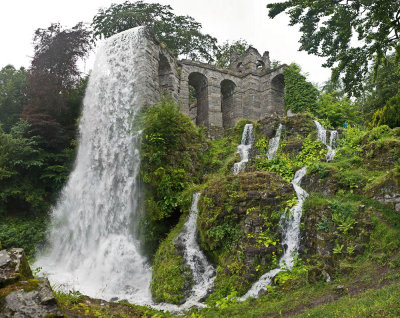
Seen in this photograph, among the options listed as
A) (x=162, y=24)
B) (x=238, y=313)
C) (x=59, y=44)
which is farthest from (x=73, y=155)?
(x=162, y=24)

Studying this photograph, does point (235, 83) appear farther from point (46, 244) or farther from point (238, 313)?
point (238, 313)

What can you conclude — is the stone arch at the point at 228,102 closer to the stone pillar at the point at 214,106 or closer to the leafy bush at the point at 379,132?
the stone pillar at the point at 214,106

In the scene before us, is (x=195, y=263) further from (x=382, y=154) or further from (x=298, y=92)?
(x=298, y=92)

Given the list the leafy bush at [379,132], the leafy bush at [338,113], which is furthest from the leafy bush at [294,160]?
the leafy bush at [338,113]

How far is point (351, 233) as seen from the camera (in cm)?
696

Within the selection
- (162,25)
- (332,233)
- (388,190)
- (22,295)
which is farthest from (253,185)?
(162,25)

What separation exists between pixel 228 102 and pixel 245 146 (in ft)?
36.8

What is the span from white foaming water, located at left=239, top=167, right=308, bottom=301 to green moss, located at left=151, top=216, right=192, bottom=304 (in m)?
1.71

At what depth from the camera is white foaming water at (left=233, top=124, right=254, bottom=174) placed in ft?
41.2

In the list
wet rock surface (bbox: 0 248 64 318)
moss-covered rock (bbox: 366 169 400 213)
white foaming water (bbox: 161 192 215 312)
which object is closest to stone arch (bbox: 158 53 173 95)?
white foaming water (bbox: 161 192 215 312)

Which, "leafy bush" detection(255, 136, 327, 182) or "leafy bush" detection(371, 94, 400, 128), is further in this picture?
"leafy bush" detection(371, 94, 400, 128)

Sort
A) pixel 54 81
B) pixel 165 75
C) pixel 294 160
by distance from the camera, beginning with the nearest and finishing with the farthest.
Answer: pixel 294 160
pixel 54 81
pixel 165 75

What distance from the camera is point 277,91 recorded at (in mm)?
24875

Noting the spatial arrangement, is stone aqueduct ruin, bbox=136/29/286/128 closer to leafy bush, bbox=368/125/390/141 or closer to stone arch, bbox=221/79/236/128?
stone arch, bbox=221/79/236/128
